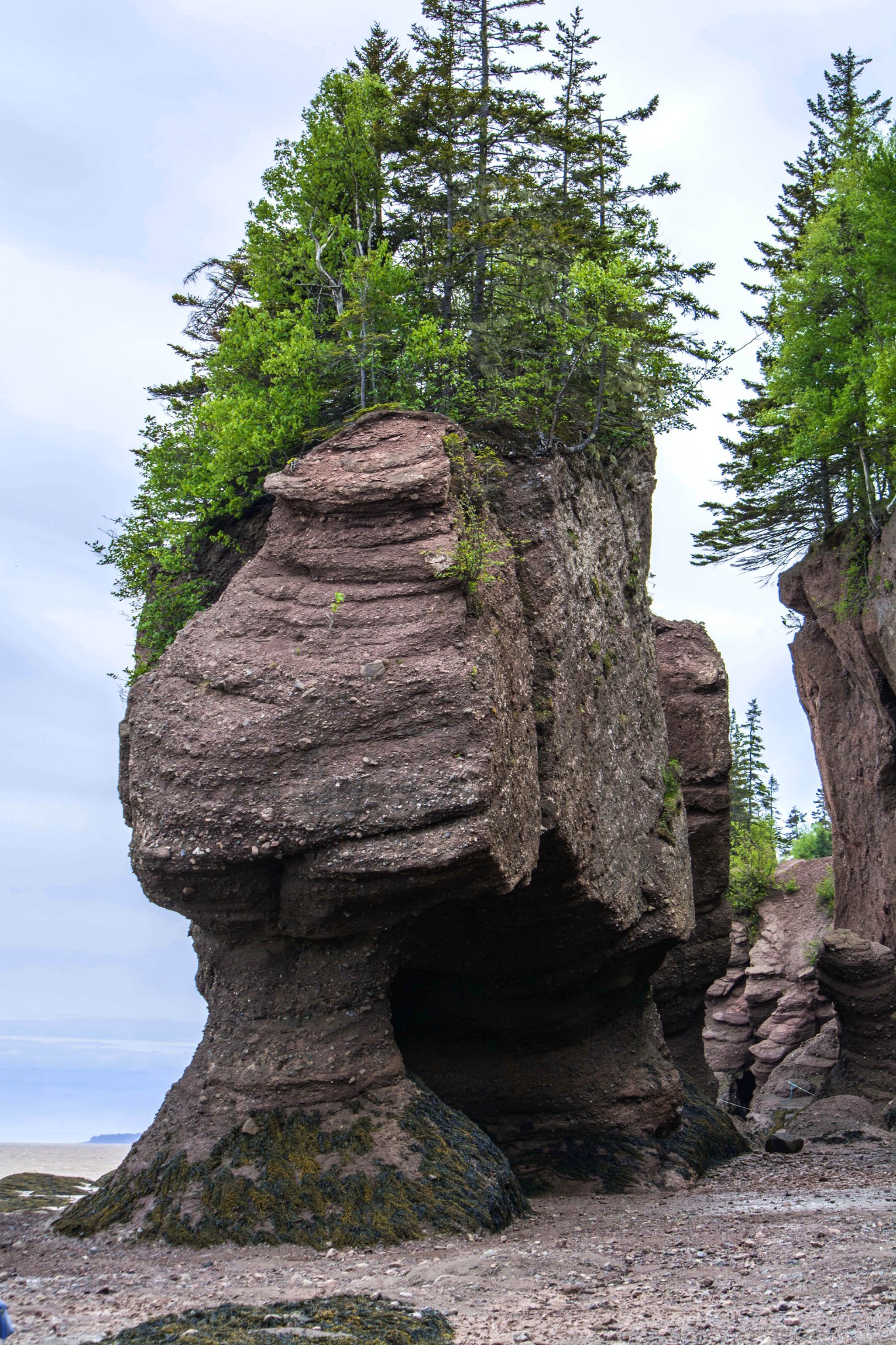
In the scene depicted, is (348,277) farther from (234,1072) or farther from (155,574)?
(234,1072)

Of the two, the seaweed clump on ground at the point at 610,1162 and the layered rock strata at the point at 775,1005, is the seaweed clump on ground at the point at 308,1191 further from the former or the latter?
→ the layered rock strata at the point at 775,1005

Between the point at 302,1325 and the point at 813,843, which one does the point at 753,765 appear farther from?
the point at 302,1325

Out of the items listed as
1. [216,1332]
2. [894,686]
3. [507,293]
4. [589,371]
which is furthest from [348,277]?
[894,686]

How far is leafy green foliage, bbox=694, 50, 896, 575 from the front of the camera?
974 inches

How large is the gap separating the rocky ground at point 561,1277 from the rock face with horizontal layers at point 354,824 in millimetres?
607

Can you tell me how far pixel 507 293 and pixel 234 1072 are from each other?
12966mm

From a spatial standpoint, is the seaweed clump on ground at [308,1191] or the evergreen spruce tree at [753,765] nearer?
the seaweed clump on ground at [308,1191]

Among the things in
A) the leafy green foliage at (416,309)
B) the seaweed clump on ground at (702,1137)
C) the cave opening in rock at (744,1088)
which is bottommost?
the cave opening in rock at (744,1088)

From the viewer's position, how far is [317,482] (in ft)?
42.8

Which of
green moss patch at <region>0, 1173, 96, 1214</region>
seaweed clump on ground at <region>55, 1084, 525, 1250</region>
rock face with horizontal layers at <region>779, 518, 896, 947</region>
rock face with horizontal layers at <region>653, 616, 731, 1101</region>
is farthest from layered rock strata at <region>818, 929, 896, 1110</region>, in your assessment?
green moss patch at <region>0, 1173, 96, 1214</region>

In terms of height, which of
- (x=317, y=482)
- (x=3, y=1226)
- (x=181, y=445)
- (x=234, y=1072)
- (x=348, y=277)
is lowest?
(x=3, y=1226)

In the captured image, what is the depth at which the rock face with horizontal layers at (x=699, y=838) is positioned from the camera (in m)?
23.5

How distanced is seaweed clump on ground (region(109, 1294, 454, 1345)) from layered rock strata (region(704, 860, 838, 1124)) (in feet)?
87.1

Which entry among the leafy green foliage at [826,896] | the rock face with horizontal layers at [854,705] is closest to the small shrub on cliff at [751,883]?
the leafy green foliage at [826,896]
